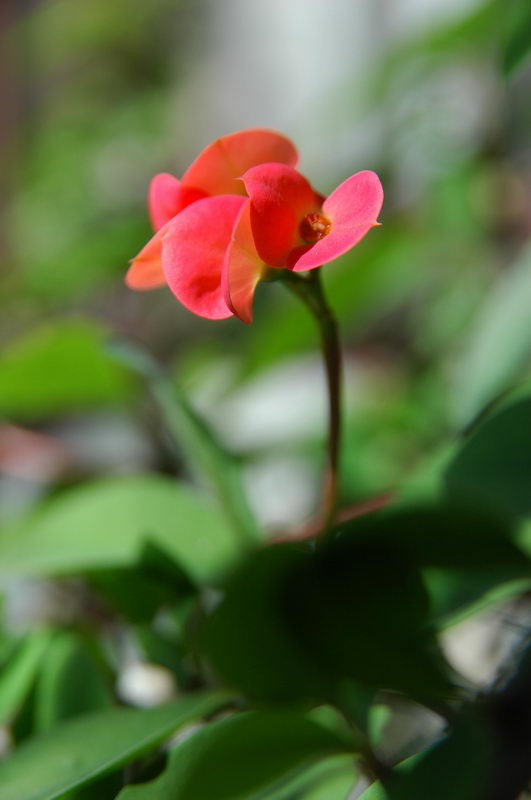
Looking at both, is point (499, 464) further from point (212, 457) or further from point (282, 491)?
point (282, 491)

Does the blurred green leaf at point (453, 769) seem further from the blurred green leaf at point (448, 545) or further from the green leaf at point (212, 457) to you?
the green leaf at point (212, 457)

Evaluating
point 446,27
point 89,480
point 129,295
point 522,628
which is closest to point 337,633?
point 522,628

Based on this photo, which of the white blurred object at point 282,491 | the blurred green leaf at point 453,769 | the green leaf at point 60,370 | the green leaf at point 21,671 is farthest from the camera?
the white blurred object at point 282,491

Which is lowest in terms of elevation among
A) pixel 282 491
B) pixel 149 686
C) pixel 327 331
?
pixel 282 491

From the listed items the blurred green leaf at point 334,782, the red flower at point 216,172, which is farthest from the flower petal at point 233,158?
the blurred green leaf at point 334,782

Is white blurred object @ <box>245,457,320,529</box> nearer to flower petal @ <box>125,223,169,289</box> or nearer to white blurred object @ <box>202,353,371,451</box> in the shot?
white blurred object @ <box>202,353,371,451</box>

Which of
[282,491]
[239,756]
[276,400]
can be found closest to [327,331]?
[239,756]
